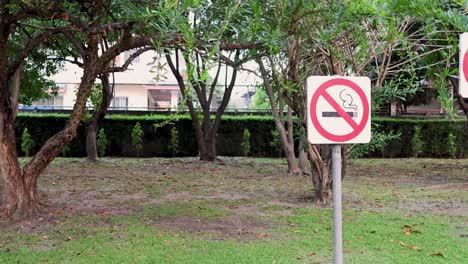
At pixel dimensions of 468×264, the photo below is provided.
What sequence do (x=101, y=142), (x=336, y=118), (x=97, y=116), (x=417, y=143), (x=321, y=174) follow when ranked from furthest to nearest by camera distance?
(x=417, y=143), (x=101, y=142), (x=97, y=116), (x=321, y=174), (x=336, y=118)

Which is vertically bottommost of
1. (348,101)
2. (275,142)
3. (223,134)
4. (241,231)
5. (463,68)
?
(241,231)

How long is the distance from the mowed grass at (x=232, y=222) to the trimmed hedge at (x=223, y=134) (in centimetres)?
685

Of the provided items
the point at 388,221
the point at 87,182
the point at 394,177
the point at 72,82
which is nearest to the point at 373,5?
the point at 388,221

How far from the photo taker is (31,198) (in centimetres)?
787

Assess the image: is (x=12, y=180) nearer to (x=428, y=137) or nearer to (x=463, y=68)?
(x=463, y=68)

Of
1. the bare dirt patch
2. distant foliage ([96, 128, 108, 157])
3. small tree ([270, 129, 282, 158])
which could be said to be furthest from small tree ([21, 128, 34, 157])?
the bare dirt patch

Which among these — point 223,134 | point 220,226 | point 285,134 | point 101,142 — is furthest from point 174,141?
point 220,226

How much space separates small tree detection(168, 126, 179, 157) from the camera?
2039 cm

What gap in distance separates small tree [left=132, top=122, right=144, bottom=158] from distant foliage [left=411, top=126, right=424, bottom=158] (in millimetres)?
10658

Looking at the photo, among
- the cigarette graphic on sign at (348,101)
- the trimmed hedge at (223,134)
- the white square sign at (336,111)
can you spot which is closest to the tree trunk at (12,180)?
the white square sign at (336,111)

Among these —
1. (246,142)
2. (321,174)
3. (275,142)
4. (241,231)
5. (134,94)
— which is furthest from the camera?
(134,94)

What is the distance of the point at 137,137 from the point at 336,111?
17381mm

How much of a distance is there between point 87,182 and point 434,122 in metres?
14.8

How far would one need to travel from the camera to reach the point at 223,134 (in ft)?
70.0
